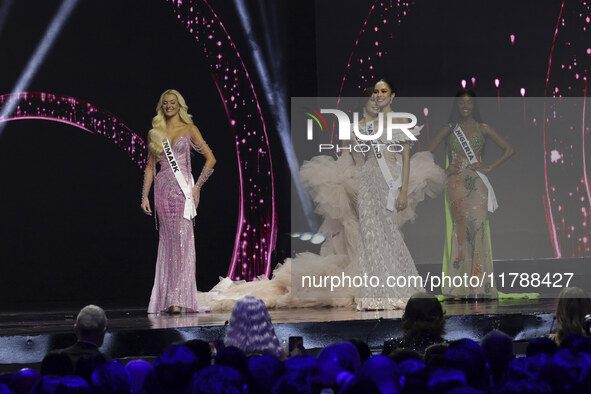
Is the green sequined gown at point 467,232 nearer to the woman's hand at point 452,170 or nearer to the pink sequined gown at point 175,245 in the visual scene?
the woman's hand at point 452,170

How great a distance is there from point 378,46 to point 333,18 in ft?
1.70

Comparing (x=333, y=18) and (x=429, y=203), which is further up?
(x=333, y=18)

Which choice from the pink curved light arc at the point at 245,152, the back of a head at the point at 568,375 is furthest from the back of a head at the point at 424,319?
the pink curved light arc at the point at 245,152

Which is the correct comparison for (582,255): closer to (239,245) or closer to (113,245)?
(239,245)

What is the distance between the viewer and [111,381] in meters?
1.41

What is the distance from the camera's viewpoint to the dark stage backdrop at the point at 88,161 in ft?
25.0

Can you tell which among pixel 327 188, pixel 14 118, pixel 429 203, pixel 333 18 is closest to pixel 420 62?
pixel 333 18

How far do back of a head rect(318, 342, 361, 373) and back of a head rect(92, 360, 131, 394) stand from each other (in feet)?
1.17

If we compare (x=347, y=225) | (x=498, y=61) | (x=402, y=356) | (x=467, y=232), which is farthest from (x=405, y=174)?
(x=402, y=356)

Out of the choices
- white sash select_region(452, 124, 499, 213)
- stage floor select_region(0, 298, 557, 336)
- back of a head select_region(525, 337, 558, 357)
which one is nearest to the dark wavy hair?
white sash select_region(452, 124, 499, 213)

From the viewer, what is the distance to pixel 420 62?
8000mm

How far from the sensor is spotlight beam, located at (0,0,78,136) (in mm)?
7605

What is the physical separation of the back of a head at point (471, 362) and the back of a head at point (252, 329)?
1.38 m

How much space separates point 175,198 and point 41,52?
2.63m
